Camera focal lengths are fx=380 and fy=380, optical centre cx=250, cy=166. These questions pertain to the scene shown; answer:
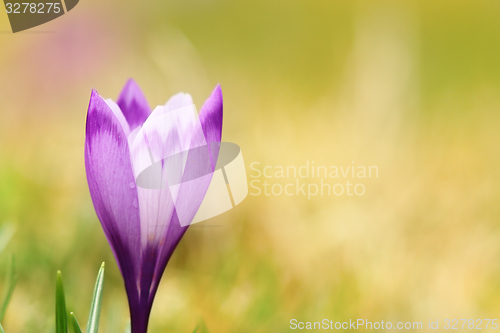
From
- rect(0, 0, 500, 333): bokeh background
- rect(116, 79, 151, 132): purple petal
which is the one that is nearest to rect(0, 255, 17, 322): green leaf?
rect(0, 0, 500, 333): bokeh background

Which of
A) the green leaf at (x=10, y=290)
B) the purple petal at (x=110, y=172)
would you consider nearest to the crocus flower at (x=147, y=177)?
the purple petal at (x=110, y=172)

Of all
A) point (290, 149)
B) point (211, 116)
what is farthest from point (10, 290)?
point (290, 149)

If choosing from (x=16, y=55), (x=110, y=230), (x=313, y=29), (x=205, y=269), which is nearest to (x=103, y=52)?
(x=16, y=55)

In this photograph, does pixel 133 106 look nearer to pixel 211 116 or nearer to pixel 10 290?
pixel 211 116

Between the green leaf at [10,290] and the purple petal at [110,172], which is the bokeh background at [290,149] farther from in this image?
the purple petal at [110,172]

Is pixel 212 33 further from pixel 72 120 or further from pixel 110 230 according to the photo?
pixel 110 230

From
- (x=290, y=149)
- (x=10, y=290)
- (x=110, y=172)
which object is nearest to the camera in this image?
(x=110, y=172)

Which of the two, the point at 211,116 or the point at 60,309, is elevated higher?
the point at 211,116
